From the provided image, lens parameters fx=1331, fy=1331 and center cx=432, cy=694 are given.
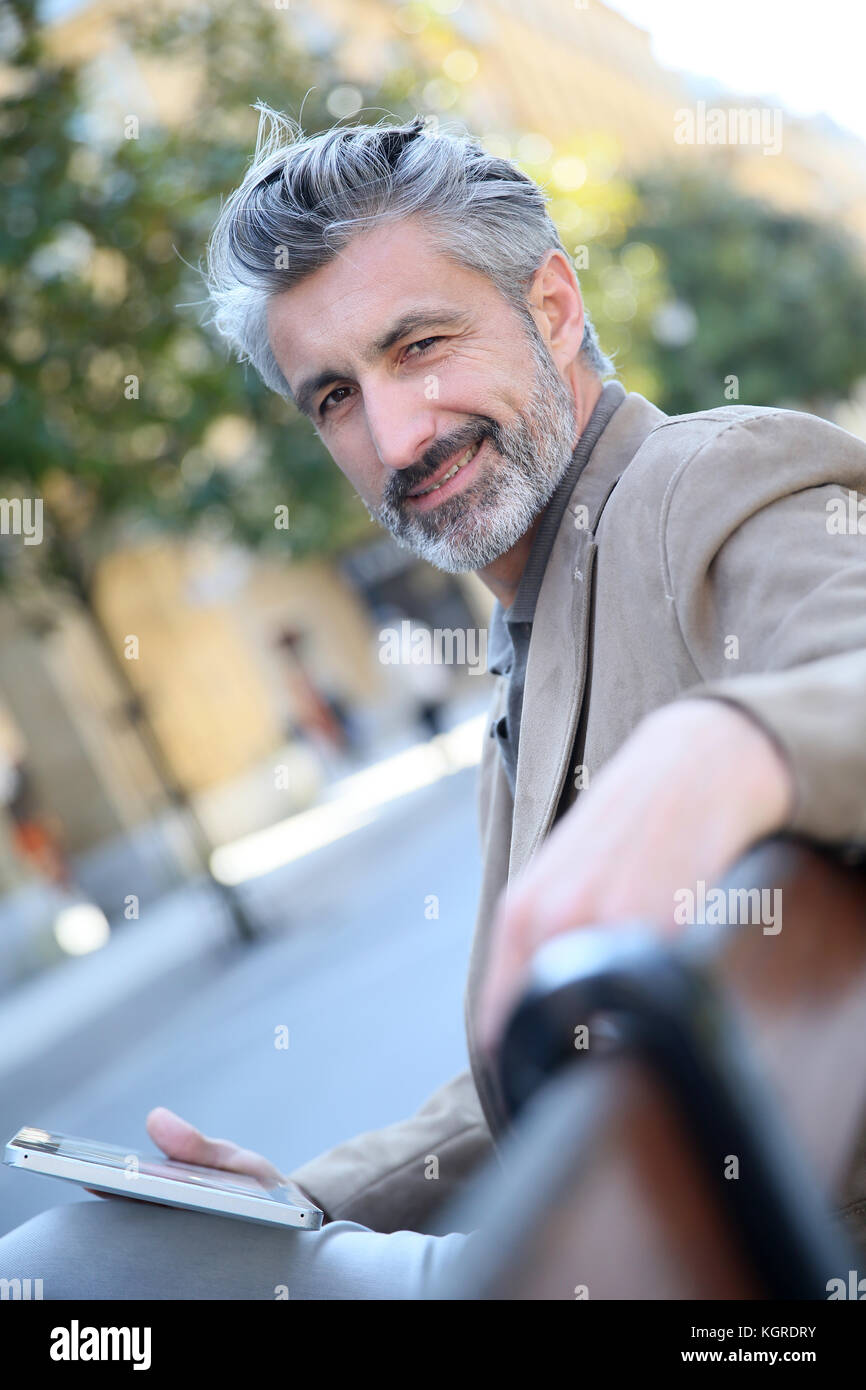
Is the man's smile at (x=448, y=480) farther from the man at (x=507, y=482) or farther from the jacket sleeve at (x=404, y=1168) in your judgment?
the jacket sleeve at (x=404, y=1168)

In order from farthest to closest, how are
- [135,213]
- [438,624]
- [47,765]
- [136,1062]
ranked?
[438,624]
[47,765]
[135,213]
[136,1062]

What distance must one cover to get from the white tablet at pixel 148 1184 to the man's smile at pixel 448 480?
0.86 meters

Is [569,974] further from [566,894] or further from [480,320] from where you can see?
[480,320]

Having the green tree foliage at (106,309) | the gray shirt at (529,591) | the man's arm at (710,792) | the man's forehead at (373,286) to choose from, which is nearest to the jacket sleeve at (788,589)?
the man's arm at (710,792)

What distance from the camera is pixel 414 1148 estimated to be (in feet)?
5.87

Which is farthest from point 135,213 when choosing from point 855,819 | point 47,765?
point 47,765

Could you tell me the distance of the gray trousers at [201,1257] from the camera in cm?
138

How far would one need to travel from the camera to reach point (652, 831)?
554 millimetres

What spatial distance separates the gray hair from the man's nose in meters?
0.18

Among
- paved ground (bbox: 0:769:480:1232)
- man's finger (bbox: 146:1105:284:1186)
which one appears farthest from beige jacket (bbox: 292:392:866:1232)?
paved ground (bbox: 0:769:480:1232)

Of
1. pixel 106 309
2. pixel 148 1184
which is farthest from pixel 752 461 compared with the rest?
pixel 106 309

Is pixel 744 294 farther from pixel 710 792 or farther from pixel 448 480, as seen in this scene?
pixel 710 792
